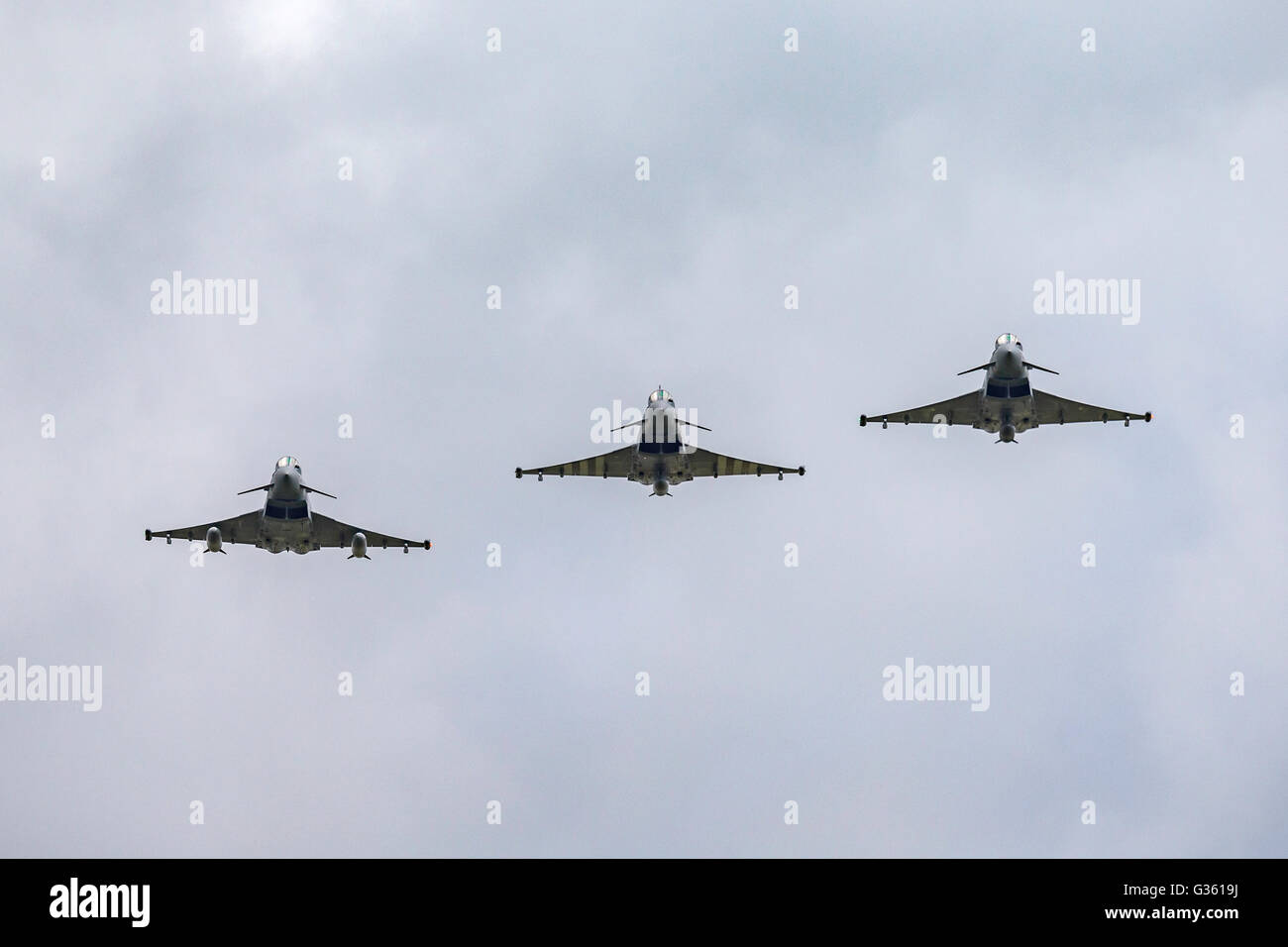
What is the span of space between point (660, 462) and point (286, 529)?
2466 centimetres

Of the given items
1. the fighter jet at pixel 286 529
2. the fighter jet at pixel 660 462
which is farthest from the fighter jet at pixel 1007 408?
the fighter jet at pixel 286 529

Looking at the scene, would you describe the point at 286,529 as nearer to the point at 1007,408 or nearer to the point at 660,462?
the point at 660,462

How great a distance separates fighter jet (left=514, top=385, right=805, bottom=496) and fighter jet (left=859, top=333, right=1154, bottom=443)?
31.6 ft

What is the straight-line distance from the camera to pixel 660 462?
112062 mm

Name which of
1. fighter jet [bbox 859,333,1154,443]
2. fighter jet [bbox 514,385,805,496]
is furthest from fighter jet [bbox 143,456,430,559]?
fighter jet [bbox 859,333,1154,443]

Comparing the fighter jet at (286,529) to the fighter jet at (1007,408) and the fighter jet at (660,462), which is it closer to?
the fighter jet at (660,462)

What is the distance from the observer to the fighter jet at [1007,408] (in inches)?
4289

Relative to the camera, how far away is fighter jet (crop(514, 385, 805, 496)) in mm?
109581
